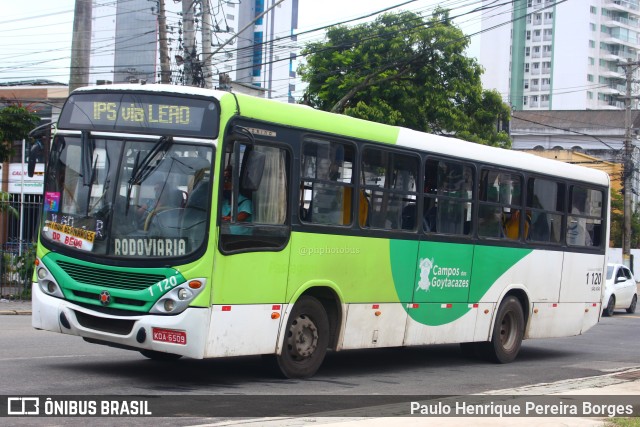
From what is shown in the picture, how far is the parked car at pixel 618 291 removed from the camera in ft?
100

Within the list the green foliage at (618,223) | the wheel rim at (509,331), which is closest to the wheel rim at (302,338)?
the wheel rim at (509,331)

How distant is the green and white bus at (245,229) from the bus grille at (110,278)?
0.05 ft

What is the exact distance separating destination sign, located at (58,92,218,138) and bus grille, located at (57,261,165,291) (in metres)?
1.55

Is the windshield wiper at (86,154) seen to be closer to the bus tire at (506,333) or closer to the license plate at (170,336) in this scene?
the license plate at (170,336)

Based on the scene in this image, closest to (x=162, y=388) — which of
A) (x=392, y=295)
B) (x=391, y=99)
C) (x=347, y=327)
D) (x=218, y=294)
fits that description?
(x=218, y=294)

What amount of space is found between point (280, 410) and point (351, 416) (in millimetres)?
701

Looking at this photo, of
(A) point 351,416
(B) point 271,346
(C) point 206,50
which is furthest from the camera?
(C) point 206,50

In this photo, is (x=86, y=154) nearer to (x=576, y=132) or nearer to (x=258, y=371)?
(x=258, y=371)

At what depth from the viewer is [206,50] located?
24.8 metres

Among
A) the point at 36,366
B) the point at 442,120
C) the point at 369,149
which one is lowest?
the point at 36,366

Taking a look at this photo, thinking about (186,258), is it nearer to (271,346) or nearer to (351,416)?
(271,346)

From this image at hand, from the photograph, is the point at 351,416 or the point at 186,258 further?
the point at 186,258

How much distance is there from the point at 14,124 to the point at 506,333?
16.8m

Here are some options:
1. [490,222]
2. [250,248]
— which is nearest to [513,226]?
[490,222]
